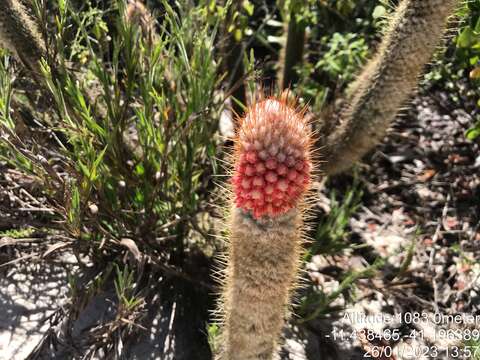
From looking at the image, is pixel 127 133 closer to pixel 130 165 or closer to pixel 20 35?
pixel 130 165

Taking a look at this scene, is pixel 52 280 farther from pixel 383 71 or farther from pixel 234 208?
pixel 383 71

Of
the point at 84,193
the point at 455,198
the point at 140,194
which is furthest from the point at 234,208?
the point at 455,198

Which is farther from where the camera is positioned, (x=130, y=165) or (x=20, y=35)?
(x=130, y=165)

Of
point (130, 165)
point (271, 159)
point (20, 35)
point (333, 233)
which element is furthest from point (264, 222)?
point (20, 35)

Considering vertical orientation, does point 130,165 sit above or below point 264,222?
below

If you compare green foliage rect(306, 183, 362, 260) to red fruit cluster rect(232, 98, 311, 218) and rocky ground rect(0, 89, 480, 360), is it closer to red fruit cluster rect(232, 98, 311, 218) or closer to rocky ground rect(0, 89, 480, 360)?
rocky ground rect(0, 89, 480, 360)

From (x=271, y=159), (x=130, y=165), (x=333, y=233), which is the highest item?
(x=271, y=159)
